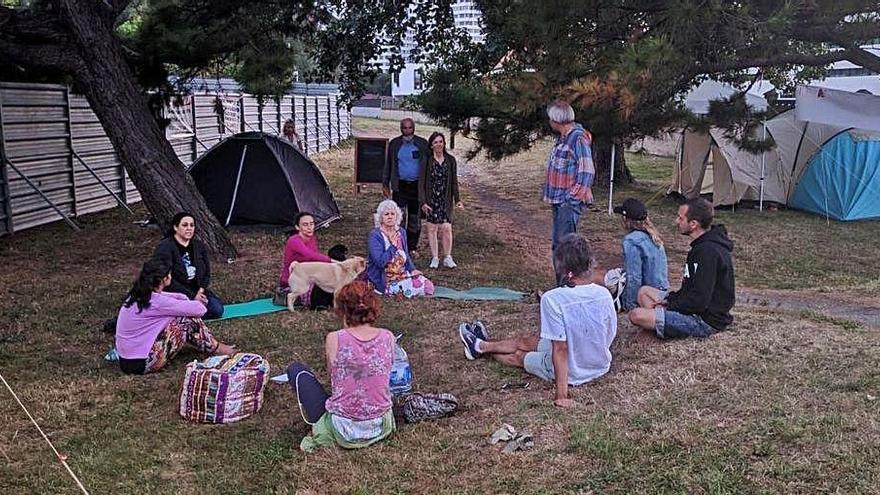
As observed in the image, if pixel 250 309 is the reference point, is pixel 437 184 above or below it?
above

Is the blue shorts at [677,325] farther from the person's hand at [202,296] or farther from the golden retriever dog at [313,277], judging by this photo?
the person's hand at [202,296]

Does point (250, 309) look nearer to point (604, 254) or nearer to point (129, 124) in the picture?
point (129, 124)

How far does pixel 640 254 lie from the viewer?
5.08 metres

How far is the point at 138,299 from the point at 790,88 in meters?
13.9

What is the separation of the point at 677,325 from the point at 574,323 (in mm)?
1043

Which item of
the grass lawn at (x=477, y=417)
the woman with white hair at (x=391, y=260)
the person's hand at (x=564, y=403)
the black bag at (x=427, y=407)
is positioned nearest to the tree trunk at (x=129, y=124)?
the grass lawn at (x=477, y=417)

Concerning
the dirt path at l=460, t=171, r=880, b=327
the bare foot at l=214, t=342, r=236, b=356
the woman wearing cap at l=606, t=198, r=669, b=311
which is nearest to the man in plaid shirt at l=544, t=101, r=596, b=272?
the woman wearing cap at l=606, t=198, r=669, b=311

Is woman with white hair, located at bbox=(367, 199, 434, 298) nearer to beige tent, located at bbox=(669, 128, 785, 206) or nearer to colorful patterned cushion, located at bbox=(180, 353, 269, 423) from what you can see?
colorful patterned cushion, located at bbox=(180, 353, 269, 423)

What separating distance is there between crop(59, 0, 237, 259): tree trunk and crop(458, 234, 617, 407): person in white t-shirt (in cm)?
506

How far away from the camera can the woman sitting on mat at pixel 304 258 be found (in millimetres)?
6250

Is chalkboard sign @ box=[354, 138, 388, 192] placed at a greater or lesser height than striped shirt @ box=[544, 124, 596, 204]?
lesser

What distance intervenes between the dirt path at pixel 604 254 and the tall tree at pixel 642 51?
5.73 feet

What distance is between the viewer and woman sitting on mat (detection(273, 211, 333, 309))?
20.5 feet

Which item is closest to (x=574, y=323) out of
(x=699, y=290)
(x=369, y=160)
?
(x=699, y=290)
